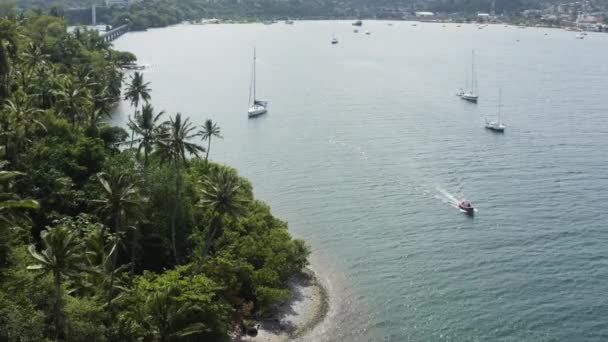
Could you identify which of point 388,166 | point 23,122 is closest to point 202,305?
point 23,122

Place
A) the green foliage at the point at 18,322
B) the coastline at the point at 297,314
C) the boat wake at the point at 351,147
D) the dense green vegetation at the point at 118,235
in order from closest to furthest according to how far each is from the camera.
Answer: the green foliage at the point at 18,322, the dense green vegetation at the point at 118,235, the coastline at the point at 297,314, the boat wake at the point at 351,147

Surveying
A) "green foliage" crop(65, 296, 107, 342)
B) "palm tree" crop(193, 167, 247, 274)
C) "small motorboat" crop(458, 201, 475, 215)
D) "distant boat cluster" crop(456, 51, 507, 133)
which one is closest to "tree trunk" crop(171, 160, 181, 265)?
"palm tree" crop(193, 167, 247, 274)

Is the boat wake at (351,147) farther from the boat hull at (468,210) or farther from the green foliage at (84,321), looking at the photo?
the green foliage at (84,321)

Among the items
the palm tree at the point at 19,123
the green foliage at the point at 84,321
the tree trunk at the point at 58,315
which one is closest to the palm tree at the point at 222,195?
the green foliage at the point at 84,321

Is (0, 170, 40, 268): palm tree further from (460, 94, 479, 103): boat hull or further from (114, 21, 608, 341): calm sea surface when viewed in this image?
(460, 94, 479, 103): boat hull

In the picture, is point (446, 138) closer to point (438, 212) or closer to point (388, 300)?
point (438, 212)

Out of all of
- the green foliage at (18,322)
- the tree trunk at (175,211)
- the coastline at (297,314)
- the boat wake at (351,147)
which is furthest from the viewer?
the boat wake at (351,147)
